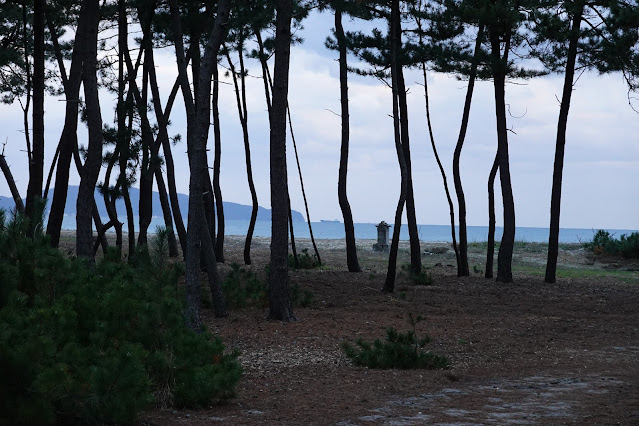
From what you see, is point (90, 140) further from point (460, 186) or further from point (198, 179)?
point (460, 186)

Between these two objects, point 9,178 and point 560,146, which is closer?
point 9,178

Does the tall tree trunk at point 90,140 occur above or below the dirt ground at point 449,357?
above

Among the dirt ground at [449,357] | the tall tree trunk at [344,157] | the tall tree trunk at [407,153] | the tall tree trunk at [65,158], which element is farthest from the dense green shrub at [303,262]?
the tall tree trunk at [65,158]

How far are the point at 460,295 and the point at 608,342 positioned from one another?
5752 mm

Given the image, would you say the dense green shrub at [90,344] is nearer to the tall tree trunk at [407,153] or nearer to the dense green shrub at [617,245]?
the tall tree trunk at [407,153]

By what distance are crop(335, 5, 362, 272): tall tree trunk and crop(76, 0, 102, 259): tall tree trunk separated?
29.7 feet

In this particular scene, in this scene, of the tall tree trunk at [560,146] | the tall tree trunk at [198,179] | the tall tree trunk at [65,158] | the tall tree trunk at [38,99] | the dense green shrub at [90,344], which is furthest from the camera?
the tall tree trunk at [560,146]

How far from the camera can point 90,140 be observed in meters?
12.9

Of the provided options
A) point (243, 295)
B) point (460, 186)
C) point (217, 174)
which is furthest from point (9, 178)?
point (460, 186)

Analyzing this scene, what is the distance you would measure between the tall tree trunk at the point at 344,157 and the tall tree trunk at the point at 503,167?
382 cm

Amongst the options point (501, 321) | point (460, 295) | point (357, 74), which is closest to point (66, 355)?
point (501, 321)

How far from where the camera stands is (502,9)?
17938 millimetres

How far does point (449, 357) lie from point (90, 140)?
6.89 m

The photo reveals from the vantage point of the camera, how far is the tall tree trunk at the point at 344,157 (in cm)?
2130
